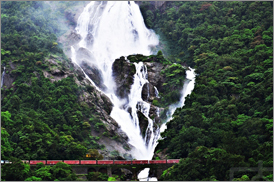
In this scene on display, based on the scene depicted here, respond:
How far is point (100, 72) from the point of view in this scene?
80.8 m

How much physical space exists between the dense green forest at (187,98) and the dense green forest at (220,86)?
120 mm

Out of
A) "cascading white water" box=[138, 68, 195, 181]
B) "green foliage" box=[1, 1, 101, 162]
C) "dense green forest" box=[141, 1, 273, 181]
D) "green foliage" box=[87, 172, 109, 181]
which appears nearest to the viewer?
"dense green forest" box=[141, 1, 273, 181]

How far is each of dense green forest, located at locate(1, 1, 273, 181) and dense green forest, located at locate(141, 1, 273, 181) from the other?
120 mm

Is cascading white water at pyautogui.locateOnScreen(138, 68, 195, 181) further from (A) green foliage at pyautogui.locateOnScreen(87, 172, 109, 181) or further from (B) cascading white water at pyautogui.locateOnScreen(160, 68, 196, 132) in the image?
(A) green foliage at pyautogui.locateOnScreen(87, 172, 109, 181)

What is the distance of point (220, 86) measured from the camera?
70.6 m

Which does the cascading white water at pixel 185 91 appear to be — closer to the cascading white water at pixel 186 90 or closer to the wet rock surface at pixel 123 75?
the cascading white water at pixel 186 90

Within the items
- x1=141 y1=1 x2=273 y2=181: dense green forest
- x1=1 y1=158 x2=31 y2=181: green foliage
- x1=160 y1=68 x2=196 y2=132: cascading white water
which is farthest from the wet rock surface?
x1=1 y1=158 x2=31 y2=181: green foliage

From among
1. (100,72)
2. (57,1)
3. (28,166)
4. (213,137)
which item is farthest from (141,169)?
(57,1)

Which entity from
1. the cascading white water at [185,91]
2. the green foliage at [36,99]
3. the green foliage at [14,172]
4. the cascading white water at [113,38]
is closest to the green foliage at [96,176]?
the green foliage at [36,99]

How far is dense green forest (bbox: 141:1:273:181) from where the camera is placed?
56.2 m

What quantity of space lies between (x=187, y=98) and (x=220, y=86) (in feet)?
14.1

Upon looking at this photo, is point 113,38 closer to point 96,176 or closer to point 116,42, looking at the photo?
point 116,42

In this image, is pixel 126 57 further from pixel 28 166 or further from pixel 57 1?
pixel 28 166

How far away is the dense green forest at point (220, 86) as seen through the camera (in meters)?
56.2
